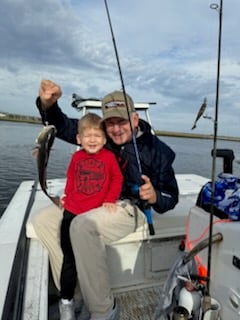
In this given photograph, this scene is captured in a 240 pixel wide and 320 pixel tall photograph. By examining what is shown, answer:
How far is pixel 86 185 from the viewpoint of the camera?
2.29 meters

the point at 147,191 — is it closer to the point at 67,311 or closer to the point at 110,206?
the point at 110,206

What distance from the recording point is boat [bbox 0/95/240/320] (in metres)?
1.48

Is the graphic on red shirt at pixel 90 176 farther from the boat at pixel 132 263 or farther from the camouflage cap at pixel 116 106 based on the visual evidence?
the boat at pixel 132 263

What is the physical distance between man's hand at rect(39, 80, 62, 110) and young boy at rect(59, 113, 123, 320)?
0.32 m

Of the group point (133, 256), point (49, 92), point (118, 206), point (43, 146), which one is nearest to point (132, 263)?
point (133, 256)

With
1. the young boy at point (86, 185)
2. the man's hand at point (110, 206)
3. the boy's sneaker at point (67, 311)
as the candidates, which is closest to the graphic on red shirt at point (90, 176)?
the young boy at point (86, 185)

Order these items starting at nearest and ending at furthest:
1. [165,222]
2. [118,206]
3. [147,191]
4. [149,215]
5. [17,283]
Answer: [17,283]
[147,191]
[118,206]
[149,215]
[165,222]

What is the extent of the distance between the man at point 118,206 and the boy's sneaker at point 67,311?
0.18m

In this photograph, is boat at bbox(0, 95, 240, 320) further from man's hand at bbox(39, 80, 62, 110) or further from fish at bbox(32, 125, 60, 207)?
man's hand at bbox(39, 80, 62, 110)

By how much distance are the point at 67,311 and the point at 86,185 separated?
2.88 feet

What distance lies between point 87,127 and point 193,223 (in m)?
1.06

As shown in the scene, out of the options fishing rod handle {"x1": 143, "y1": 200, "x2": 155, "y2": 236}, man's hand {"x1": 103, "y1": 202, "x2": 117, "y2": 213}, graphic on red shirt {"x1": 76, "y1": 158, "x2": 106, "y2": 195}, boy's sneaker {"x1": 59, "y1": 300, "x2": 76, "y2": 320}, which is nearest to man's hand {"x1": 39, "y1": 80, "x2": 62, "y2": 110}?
graphic on red shirt {"x1": 76, "y1": 158, "x2": 106, "y2": 195}

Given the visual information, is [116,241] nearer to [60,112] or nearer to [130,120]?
[130,120]

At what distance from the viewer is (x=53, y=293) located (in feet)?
7.95
